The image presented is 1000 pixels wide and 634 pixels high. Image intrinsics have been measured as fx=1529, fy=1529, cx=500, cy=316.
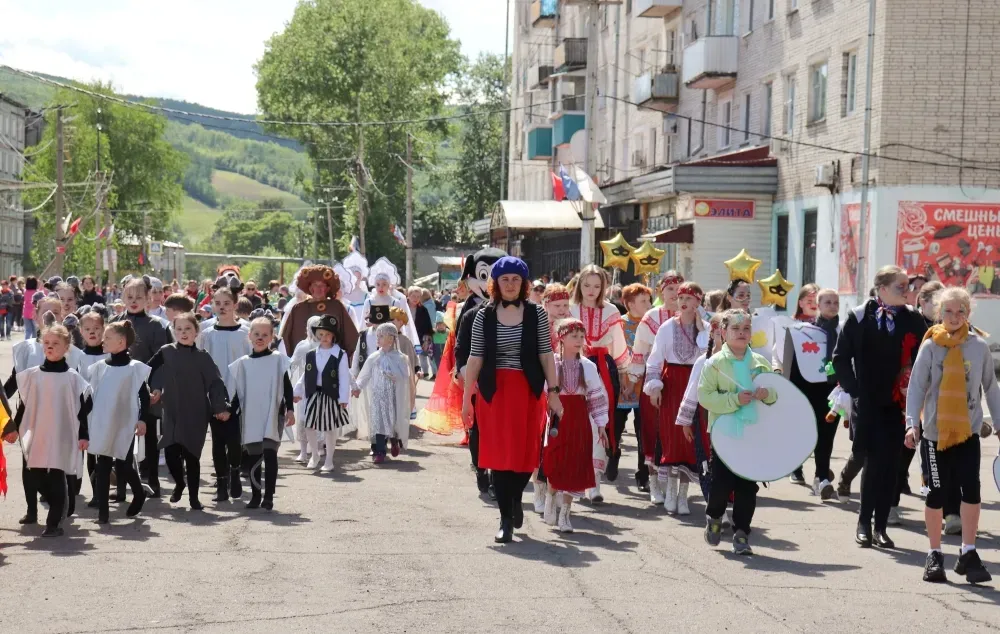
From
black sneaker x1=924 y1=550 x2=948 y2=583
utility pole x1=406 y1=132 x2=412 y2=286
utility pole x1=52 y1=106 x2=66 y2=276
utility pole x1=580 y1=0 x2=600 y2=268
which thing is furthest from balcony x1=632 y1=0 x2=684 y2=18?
black sneaker x1=924 y1=550 x2=948 y2=583

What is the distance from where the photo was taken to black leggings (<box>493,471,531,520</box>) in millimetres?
9523

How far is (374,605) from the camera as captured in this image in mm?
7219

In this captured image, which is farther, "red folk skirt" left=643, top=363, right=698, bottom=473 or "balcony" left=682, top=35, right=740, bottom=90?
"balcony" left=682, top=35, right=740, bottom=90

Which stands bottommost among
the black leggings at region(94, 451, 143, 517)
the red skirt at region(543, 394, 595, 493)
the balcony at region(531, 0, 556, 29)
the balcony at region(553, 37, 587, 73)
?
the black leggings at region(94, 451, 143, 517)

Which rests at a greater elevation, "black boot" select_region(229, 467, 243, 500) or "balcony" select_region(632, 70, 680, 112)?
"balcony" select_region(632, 70, 680, 112)

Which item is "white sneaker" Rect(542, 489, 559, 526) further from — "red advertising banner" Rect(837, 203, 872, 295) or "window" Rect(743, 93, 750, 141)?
"window" Rect(743, 93, 750, 141)

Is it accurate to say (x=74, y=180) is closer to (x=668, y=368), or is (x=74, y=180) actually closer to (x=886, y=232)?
(x=886, y=232)

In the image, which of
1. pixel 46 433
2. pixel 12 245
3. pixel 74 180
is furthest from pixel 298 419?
pixel 12 245

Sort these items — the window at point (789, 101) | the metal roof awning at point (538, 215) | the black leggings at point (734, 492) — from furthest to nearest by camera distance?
the metal roof awning at point (538, 215)
the window at point (789, 101)
the black leggings at point (734, 492)

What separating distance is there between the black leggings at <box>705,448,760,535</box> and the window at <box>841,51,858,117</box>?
2116 centimetres

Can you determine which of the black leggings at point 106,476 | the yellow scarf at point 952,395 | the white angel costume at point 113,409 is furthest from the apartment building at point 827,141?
the yellow scarf at point 952,395

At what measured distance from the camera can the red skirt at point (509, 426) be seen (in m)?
9.52

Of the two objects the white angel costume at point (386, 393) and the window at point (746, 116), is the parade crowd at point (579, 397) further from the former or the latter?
the window at point (746, 116)

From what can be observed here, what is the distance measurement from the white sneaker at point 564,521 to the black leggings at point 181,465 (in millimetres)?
2651
